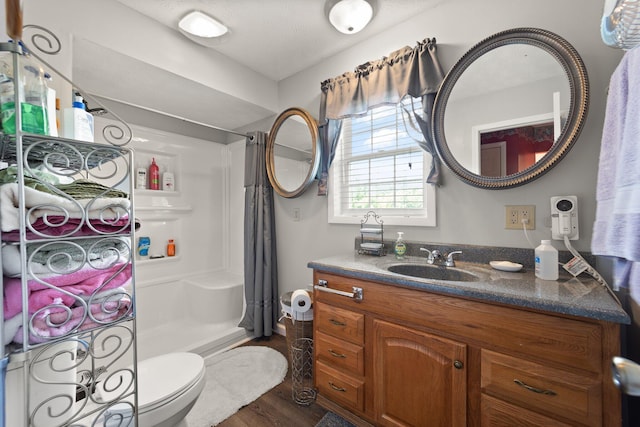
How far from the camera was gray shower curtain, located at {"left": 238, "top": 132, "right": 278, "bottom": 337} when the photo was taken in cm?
238

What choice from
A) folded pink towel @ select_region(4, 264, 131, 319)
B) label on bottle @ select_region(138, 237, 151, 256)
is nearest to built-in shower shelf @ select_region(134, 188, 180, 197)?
label on bottle @ select_region(138, 237, 151, 256)

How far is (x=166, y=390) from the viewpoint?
1107 millimetres

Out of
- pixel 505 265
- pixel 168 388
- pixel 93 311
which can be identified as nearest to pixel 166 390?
pixel 168 388

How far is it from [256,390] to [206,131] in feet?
8.86

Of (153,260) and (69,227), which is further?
(153,260)

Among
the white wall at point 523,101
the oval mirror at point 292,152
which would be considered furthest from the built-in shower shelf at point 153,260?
the white wall at point 523,101

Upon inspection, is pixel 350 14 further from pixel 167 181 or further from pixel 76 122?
pixel 167 181

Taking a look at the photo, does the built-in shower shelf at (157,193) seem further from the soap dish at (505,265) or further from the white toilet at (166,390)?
the soap dish at (505,265)

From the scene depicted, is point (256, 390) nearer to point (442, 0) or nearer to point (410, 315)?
point (410, 315)

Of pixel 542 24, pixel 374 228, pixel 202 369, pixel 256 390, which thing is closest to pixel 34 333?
pixel 202 369

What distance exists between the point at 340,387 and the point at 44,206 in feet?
4.94

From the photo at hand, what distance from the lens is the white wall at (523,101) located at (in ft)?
3.90

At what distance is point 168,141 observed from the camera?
8.77 feet

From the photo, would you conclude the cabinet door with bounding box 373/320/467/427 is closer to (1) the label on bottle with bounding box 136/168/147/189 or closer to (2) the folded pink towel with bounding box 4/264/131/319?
(2) the folded pink towel with bounding box 4/264/131/319
